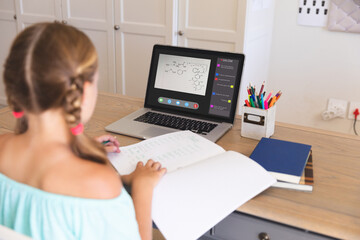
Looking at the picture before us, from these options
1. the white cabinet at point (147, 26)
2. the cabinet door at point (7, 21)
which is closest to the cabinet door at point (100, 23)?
the white cabinet at point (147, 26)

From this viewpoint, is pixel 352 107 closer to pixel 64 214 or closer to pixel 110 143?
pixel 110 143

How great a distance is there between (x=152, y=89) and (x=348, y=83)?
5.61 ft

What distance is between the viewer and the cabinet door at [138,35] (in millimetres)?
2734

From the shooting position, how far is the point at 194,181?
981 mm

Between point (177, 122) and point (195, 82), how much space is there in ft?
0.50

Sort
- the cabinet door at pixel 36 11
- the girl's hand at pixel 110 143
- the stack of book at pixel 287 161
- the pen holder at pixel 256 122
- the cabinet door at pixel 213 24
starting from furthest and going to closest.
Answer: the cabinet door at pixel 36 11 < the cabinet door at pixel 213 24 < the pen holder at pixel 256 122 < the girl's hand at pixel 110 143 < the stack of book at pixel 287 161

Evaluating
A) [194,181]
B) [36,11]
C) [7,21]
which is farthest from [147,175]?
[7,21]

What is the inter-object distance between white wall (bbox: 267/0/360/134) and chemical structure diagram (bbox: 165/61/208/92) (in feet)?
5.14

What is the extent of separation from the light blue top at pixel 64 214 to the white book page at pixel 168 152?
252 mm

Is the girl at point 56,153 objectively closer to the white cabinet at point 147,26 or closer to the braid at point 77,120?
the braid at point 77,120

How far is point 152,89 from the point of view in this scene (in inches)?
59.4

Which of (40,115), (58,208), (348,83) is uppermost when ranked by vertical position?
(40,115)

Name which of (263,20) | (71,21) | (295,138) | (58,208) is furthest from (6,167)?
(71,21)

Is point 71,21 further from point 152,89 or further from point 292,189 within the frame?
point 292,189
